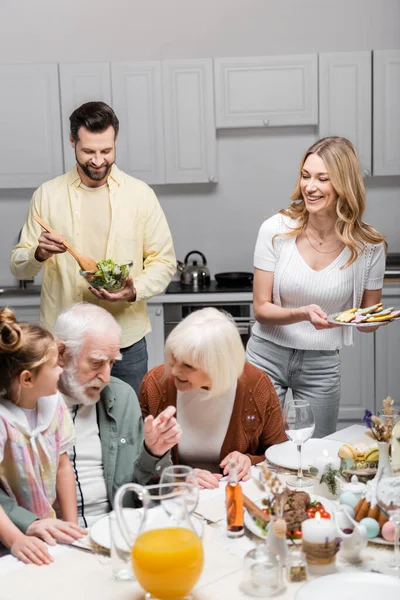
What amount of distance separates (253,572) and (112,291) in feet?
5.36

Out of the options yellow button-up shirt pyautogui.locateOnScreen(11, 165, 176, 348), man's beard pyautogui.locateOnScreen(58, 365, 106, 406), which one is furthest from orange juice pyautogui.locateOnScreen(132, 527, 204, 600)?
yellow button-up shirt pyautogui.locateOnScreen(11, 165, 176, 348)

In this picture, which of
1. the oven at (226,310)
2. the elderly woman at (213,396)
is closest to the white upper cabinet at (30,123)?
the oven at (226,310)

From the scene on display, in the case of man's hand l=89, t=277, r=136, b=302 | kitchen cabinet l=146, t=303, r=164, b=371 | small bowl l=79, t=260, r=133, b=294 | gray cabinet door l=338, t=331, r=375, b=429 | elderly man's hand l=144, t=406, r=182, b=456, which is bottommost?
gray cabinet door l=338, t=331, r=375, b=429

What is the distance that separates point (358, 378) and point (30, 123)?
2212 millimetres

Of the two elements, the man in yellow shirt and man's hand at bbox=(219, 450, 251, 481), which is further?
the man in yellow shirt

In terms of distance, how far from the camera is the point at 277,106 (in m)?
4.45

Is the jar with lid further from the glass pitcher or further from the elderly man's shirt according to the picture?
the elderly man's shirt

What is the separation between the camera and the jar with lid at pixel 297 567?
154 cm

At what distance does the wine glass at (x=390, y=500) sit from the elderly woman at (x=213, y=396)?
1.72 ft

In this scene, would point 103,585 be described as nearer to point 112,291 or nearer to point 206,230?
point 112,291

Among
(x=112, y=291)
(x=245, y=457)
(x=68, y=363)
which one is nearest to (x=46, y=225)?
(x=112, y=291)

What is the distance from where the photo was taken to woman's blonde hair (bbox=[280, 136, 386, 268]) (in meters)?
2.62

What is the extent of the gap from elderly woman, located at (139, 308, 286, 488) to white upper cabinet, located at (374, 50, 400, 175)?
2.40 meters

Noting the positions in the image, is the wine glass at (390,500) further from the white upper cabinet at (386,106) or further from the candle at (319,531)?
the white upper cabinet at (386,106)
